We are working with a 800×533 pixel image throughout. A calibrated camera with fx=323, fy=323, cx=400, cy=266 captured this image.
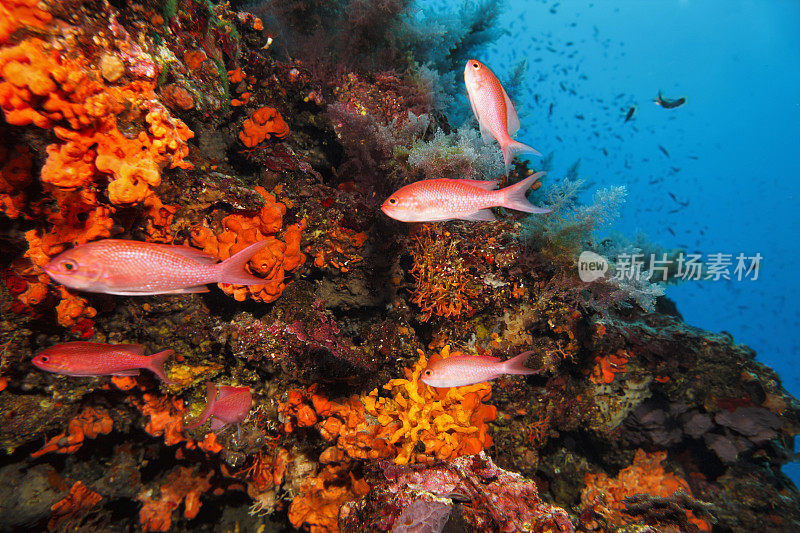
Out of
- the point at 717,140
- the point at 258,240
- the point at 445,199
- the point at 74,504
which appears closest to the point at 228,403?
the point at 258,240

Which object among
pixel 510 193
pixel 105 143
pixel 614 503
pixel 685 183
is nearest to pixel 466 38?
pixel 510 193

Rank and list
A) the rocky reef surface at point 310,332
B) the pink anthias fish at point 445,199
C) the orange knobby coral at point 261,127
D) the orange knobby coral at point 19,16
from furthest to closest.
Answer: the orange knobby coral at point 261,127
the rocky reef surface at point 310,332
the pink anthias fish at point 445,199
the orange knobby coral at point 19,16

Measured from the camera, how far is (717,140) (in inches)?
3529

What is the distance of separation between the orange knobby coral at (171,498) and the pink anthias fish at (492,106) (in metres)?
5.28

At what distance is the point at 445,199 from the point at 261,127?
Result: 314 cm

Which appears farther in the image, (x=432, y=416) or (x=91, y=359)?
(x=432, y=416)

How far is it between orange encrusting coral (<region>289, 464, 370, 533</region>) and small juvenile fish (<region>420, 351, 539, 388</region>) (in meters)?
1.56

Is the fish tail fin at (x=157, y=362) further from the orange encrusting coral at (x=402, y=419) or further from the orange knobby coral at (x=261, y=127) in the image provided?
the orange knobby coral at (x=261, y=127)

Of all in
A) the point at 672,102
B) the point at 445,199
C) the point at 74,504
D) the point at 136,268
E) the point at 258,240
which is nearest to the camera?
the point at 136,268

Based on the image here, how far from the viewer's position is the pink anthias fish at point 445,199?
7.77ft

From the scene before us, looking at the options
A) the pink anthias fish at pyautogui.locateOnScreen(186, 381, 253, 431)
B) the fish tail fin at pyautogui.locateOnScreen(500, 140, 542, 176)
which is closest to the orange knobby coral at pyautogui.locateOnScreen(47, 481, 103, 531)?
the pink anthias fish at pyautogui.locateOnScreen(186, 381, 253, 431)

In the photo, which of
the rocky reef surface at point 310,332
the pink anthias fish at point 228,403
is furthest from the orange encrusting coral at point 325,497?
the pink anthias fish at point 228,403

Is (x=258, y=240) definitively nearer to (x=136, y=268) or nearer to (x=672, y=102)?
(x=136, y=268)

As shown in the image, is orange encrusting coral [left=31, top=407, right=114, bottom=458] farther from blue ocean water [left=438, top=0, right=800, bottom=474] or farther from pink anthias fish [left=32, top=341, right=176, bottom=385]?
blue ocean water [left=438, top=0, right=800, bottom=474]
